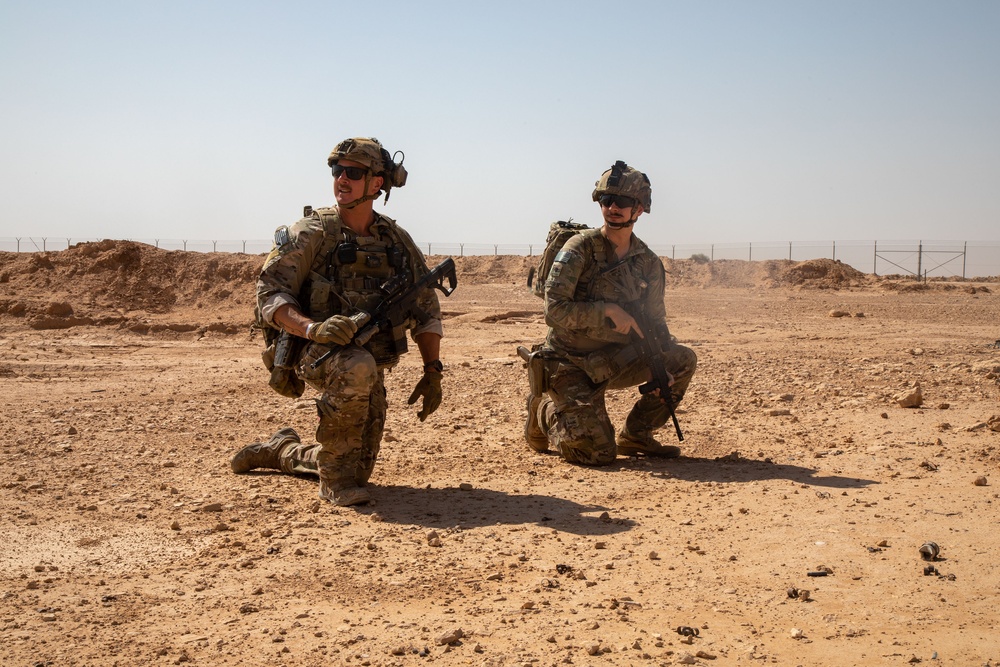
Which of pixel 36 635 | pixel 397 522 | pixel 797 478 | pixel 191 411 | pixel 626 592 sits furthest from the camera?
pixel 191 411

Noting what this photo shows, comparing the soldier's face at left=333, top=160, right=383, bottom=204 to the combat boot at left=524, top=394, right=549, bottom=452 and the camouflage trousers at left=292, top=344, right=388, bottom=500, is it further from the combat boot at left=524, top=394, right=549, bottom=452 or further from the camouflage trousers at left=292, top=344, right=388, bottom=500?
the combat boot at left=524, top=394, right=549, bottom=452

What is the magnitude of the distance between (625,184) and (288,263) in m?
2.23

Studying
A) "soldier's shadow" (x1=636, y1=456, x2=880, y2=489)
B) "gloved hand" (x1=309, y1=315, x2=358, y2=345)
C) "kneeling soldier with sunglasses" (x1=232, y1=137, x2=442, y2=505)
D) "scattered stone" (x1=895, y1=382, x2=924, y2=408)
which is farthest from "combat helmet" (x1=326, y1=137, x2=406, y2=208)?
"scattered stone" (x1=895, y1=382, x2=924, y2=408)

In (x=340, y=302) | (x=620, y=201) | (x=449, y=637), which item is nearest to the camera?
(x=449, y=637)

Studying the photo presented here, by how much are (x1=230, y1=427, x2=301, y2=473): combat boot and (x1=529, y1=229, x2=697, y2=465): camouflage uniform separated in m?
1.80

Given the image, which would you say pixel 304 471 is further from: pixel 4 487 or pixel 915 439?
pixel 915 439

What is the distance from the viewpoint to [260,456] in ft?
22.0

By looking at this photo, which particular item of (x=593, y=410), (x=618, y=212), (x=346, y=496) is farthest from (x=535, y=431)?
(x=346, y=496)

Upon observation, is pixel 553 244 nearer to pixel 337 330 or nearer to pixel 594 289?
pixel 594 289

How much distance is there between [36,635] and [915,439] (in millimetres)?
5588

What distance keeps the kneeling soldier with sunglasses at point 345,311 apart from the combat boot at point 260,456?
532 mm

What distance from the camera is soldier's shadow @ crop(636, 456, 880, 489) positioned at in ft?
19.7

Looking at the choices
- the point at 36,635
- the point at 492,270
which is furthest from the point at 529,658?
the point at 492,270

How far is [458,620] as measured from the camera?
4035 mm
